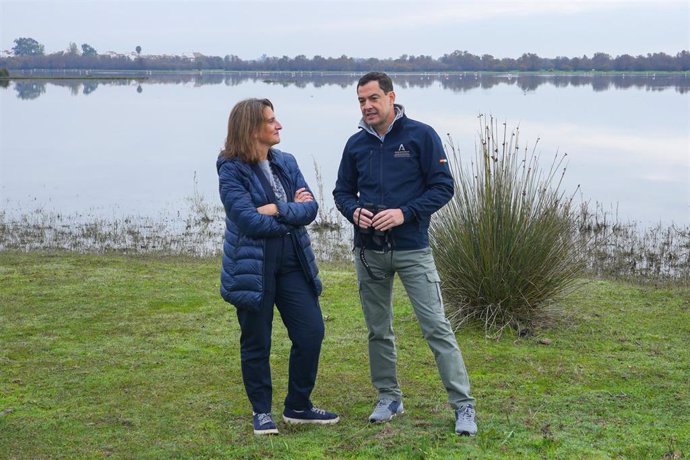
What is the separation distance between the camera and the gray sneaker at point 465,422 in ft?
14.2

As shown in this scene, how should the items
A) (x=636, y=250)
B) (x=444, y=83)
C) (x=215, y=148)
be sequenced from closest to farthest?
(x=636, y=250)
(x=215, y=148)
(x=444, y=83)

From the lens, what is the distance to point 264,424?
4.61 metres

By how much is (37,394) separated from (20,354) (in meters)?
1.02

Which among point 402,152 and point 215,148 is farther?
point 215,148

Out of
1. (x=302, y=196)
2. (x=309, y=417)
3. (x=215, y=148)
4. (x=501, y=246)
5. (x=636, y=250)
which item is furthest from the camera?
(x=215, y=148)

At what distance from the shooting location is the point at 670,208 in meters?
16.5

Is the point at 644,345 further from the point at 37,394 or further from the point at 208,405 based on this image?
the point at 37,394

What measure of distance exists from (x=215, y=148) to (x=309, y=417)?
2190 cm

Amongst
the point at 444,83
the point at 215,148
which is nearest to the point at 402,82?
the point at 444,83

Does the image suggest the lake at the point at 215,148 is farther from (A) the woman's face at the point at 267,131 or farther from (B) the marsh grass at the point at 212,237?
(A) the woman's face at the point at 267,131

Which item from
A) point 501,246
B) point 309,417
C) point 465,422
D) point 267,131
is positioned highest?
point 267,131

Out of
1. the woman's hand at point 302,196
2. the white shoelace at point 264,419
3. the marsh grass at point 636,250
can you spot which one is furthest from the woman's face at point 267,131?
the marsh grass at point 636,250

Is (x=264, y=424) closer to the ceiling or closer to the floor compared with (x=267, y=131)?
closer to the floor

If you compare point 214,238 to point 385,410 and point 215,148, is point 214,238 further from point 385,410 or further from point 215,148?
point 215,148
